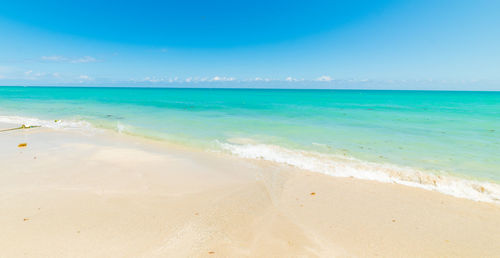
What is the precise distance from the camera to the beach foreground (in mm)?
3113

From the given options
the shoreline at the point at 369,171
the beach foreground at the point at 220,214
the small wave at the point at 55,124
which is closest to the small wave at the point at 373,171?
the shoreline at the point at 369,171

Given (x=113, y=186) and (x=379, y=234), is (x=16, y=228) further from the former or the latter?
(x=379, y=234)

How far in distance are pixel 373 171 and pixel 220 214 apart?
4.82 metres

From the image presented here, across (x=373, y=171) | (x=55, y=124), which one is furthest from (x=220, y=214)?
(x=55, y=124)

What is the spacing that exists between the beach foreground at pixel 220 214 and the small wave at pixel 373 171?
475 millimetres

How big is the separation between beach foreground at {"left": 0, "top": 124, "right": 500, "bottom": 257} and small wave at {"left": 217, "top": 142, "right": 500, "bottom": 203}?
18.7 inches

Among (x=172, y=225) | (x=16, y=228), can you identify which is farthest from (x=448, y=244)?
(x=16, y=228)

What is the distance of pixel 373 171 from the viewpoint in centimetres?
638

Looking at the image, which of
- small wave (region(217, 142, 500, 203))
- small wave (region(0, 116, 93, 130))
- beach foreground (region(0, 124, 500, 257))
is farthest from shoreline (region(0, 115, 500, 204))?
small wave (region(0, 116, 93, 130))

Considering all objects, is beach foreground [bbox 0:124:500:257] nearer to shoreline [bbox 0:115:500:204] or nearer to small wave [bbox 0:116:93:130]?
shoreline [bbox 0:115:500:204]

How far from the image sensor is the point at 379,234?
3.47 m

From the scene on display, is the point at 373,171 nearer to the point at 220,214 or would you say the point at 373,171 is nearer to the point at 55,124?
the point at 220,214

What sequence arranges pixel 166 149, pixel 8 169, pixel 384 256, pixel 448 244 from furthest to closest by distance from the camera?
pixel 166 149
pixel 8 169
pixel 448 244
pixel 384 256

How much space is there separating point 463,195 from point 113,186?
797cm
